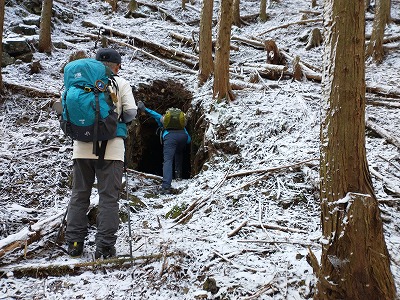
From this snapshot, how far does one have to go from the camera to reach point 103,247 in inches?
146

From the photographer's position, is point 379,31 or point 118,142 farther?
point 379,31

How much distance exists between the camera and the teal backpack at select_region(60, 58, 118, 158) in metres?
3.55

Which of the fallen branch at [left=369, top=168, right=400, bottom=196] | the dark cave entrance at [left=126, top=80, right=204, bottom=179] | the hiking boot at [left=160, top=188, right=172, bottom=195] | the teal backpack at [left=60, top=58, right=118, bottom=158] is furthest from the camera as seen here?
the dark cave entrance at [left=126, top=80, right=204, bottom=179]

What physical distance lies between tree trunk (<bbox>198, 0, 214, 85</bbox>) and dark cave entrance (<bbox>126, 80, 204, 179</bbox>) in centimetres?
65

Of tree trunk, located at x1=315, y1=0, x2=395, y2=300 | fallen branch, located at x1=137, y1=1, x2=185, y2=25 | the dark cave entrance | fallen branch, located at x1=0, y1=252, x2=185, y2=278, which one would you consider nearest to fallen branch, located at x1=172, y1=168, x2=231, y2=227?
fallen branch, located at x1=0, y1=252, x2=185, y2=278

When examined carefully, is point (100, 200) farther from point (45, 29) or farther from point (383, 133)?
point (45, 29)

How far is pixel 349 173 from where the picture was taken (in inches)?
100

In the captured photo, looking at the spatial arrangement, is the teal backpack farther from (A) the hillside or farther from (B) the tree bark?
(B) the tree bark

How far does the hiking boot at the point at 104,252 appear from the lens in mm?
3684

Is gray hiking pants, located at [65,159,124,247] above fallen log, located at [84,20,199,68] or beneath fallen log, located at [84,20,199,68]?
beneath

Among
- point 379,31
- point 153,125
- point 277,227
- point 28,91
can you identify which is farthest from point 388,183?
point 28,91

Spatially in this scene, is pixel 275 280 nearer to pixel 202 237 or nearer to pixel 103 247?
pixel 202 237

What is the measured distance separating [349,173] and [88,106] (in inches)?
98.9

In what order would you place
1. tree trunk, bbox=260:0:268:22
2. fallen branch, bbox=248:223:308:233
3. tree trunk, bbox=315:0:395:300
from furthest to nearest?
tree trunk, bbox=260:0:268:22 → fallen branch, bbox=248:223:308:233 → tree trunk, bbox=315:0:395:300
